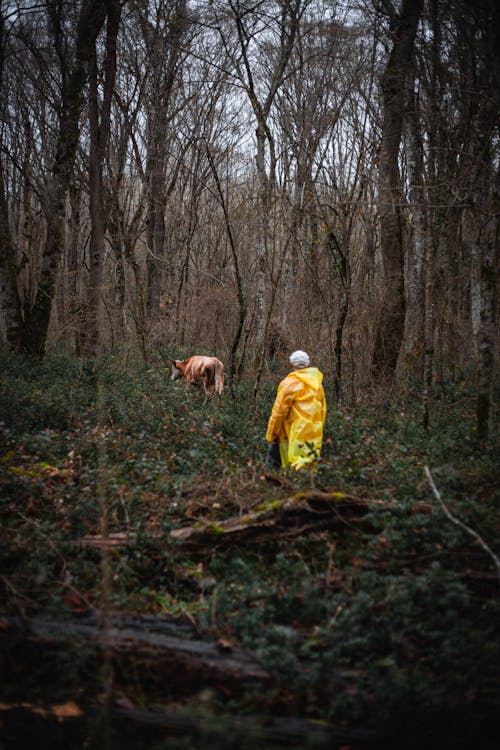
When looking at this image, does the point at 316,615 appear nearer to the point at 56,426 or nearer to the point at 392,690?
the point at 392,690

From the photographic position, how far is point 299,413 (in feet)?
22.3

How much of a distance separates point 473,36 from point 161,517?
7624mm

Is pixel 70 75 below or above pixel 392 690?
above

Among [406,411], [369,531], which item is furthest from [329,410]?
[369,531]

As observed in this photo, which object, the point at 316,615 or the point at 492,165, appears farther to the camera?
the point at 492,165

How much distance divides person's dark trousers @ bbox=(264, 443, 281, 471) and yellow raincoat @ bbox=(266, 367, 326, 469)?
10.6 inches

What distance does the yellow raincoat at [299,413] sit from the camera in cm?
674

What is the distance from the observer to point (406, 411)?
10.0m

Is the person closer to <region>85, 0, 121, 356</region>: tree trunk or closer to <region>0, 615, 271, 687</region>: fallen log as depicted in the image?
<region>0, 615, 271, 687</region>: fallen log

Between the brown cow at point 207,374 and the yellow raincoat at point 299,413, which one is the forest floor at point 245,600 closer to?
the yellow raincoat at point 299,413

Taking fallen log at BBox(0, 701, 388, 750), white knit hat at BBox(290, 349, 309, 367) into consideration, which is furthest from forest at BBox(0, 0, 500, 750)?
white knit hat at BBox(290, 349, 309, 367)

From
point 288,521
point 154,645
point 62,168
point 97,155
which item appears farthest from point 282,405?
point 97,155

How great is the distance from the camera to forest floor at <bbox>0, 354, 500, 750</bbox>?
2.69 metres

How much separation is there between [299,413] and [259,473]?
104 centimetres
